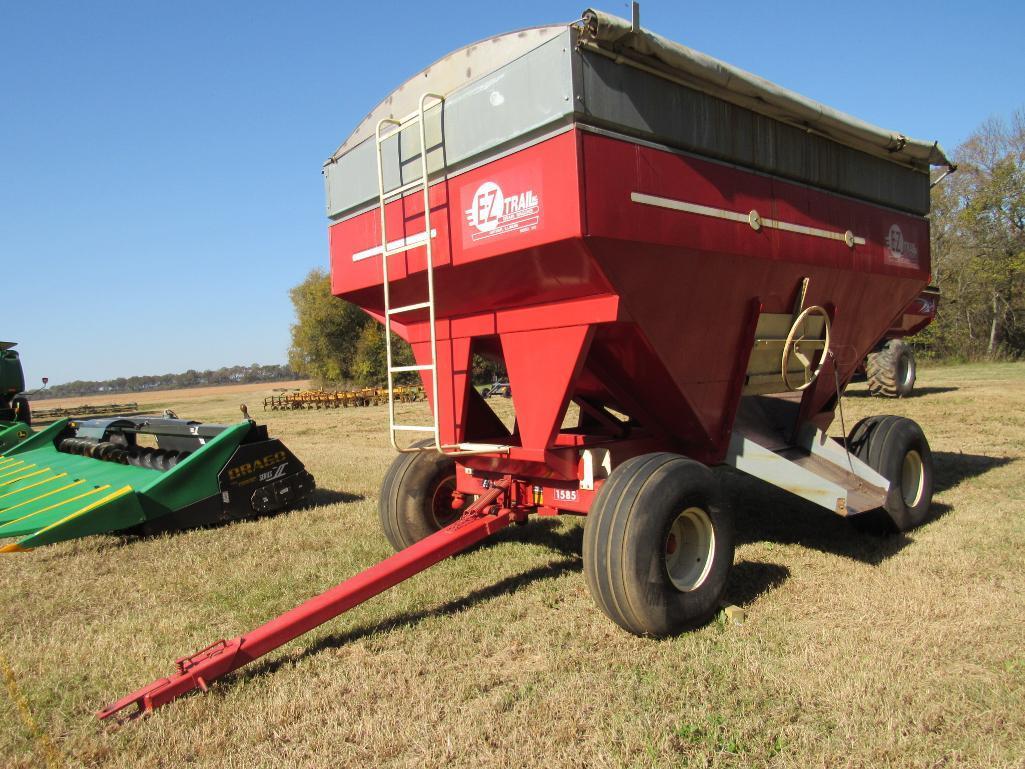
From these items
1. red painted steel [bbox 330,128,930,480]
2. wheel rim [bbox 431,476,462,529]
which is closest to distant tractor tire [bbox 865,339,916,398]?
red painted steel [bbox 330,128,930,480]

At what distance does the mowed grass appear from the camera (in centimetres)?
263

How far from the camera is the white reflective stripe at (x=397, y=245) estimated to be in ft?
14.0

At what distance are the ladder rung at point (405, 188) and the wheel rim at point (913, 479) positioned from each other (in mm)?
4170

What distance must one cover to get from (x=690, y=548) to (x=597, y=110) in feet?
7.74

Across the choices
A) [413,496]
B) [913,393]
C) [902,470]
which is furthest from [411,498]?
[913,393]

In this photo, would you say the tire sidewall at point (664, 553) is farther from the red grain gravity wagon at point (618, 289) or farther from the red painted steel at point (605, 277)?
the red painted steel at point (605, 277)

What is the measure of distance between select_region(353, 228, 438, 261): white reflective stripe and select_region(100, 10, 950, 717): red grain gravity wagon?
20mm

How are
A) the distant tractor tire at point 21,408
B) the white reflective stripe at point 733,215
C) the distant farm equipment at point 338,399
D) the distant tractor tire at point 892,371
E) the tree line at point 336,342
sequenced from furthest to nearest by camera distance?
1. the tree line at point 336,342
2. the distant farm equipment at point 338,399
3. the distant tractor tire at point 892,371
4. the distant tractor tire at point 21,408
5. the white reflective stripe at point 733,215

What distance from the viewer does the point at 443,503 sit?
5.34 m

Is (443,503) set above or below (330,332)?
below

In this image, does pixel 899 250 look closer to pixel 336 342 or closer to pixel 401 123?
pixel 401 123

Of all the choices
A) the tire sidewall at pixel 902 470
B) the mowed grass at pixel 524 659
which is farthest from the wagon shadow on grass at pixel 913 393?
the mowed grass at pixel 524 659

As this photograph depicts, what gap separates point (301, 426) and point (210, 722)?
615 inches

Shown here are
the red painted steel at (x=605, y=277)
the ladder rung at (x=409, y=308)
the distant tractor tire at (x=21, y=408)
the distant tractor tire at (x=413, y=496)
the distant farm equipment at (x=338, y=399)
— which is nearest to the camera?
the red painted steel at (x=605, y=277)
